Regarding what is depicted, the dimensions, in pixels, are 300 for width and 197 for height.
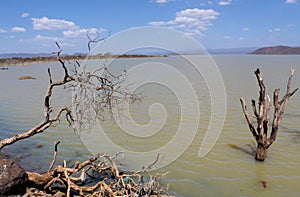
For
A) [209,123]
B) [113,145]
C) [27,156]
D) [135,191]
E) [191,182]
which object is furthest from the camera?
[209,123]

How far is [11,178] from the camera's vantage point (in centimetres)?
596

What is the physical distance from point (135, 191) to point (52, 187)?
198 cm

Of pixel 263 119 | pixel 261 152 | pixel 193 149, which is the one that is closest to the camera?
pixel 263 119

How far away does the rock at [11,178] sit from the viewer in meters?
5.86

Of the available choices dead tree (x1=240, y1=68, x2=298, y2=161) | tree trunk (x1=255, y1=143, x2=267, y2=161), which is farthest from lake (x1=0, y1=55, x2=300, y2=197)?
dead tree (x1=240, y1=68, x2=298, y2=161)

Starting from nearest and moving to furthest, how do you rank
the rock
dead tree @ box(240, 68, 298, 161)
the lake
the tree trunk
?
the rock → the lake → dead tree @ box(240, 68, 298, 161) → the tree trunk

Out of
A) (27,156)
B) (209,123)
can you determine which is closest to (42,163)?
(27,156)

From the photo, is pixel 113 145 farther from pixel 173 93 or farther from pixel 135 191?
pixel 173 93

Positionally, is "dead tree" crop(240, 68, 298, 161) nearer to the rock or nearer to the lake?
the lake

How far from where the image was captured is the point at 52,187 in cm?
669

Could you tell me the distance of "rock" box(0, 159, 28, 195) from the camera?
19.2ft

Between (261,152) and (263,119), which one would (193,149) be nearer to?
(261,152)

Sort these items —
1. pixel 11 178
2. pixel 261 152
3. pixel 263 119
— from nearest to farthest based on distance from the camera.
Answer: pixel 11 178 → pixel 263 119 → pixel 261 152

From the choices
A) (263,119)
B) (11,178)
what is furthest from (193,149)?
(11,178)
